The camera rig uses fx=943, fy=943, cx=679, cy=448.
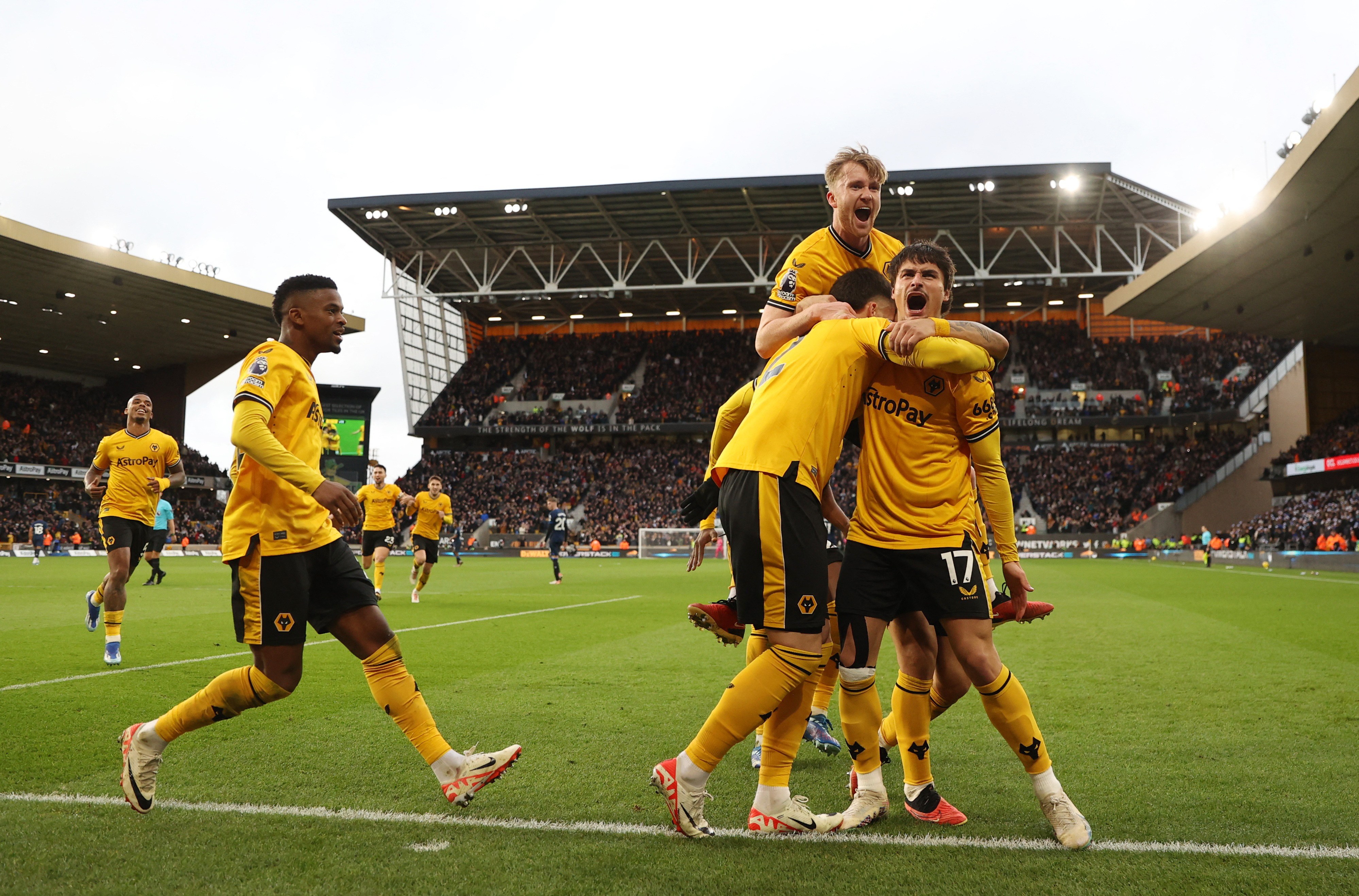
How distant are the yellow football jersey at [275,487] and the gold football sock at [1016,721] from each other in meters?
2.54

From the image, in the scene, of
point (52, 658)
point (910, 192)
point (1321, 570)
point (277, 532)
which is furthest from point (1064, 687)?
point (910, 192)

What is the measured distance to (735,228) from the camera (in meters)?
41.5

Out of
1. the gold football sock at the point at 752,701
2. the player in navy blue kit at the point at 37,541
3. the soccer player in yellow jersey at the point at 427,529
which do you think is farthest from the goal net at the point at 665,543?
the gold football sock at the point at 752,701

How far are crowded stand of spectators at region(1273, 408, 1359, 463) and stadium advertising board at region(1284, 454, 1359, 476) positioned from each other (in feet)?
0.47

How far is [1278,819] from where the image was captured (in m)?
3.40

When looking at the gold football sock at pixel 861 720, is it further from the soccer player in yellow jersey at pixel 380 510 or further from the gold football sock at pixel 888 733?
the soccer player in yellow jersey at pixel 380 510

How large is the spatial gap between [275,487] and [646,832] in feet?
6.30

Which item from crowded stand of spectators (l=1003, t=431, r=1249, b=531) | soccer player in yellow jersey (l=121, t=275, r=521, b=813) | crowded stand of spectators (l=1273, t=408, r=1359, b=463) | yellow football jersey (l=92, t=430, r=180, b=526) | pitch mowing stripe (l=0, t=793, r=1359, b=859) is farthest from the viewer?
crowded stand of spectators (l=1003, t=431, r=1249, b=531)

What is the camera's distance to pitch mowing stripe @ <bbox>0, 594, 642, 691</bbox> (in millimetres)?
6395

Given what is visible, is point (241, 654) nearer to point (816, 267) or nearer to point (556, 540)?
point (816, 267)

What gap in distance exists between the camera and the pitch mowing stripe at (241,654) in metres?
6.39

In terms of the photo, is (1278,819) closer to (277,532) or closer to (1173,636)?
(277,532)

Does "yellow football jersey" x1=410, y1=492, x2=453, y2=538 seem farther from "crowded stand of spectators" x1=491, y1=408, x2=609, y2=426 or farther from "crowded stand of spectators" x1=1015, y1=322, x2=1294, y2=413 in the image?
"crowded stand of spectators" x1=1015, y1=322, x2=1294, y2=413

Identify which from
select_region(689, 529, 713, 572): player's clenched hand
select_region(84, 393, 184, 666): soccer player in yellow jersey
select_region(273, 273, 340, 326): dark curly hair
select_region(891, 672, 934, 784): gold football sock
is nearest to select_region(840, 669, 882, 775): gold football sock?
select_region(891, 672, 934, 784): gold football sock
